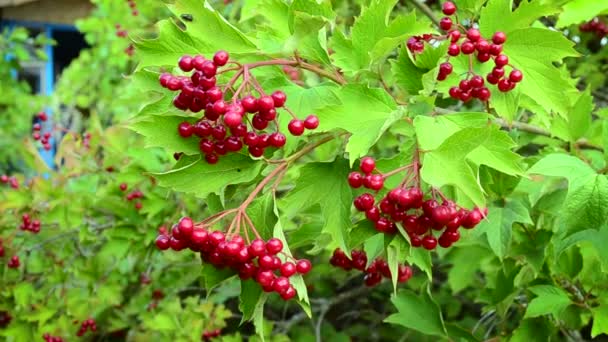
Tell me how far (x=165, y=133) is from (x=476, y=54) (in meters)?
0.82

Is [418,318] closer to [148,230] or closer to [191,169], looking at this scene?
[191,169]

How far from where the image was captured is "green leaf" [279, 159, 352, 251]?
1.56 meters

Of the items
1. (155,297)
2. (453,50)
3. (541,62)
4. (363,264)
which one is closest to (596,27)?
(541,62)

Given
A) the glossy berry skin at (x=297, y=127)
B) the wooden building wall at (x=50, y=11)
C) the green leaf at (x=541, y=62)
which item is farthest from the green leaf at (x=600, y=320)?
the wooden building wall at (x=50, y=11)

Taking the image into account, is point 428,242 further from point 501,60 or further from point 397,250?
point 501,60

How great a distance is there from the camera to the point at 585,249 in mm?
2250

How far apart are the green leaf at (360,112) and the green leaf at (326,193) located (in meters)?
0.17

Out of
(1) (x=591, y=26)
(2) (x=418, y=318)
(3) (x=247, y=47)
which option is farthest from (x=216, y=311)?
(1) (x=591, y=26)

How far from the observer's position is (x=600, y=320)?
199cm

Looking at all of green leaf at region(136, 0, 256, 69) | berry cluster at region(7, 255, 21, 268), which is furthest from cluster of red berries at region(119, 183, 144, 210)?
green leaf at region(136, 0, 256, 69)

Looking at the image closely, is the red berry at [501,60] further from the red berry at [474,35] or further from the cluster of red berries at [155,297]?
the cluster of red berries at [155,297]

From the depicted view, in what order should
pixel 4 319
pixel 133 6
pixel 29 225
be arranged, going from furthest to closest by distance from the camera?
pixel 133 6, pixel 4 319, pixel 29 225

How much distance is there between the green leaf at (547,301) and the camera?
6.47 ft

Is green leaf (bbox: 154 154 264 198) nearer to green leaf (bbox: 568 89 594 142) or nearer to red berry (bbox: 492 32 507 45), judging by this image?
red berry (bbox: 492 32 507 45)
